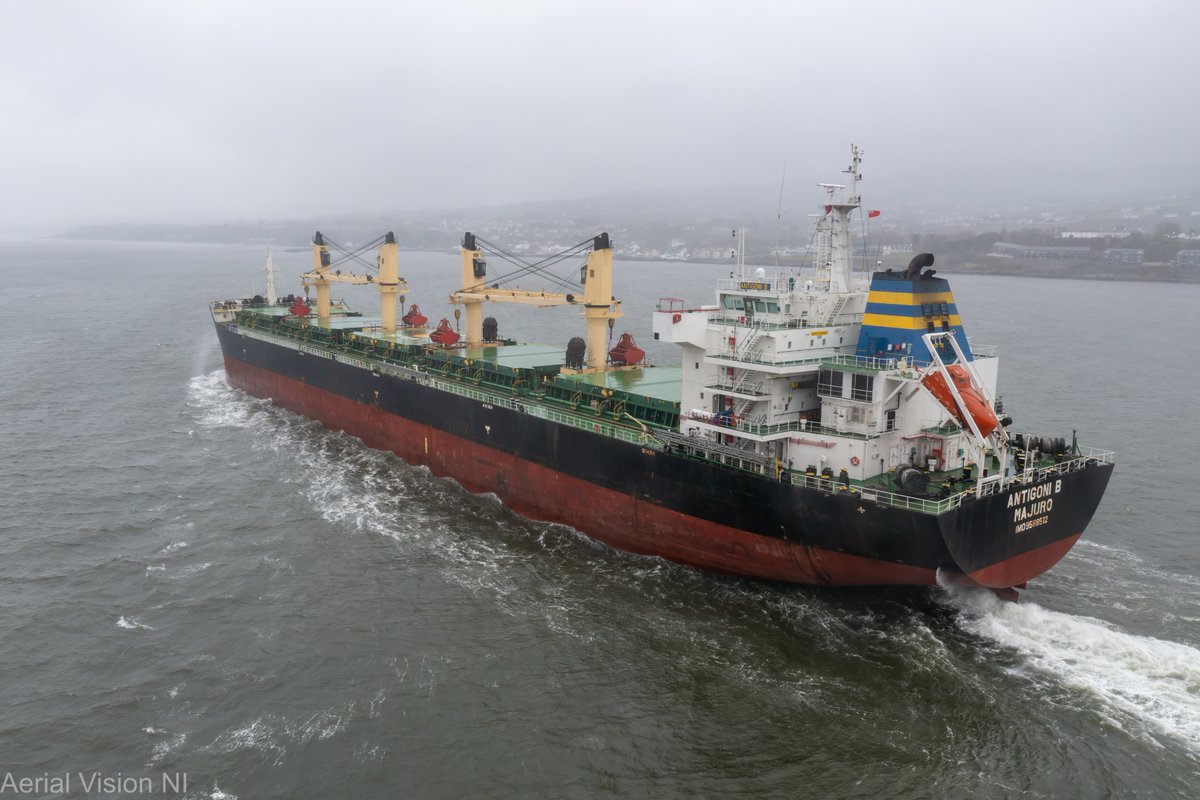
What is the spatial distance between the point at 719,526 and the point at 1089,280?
414 feet

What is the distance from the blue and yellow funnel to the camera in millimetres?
19844

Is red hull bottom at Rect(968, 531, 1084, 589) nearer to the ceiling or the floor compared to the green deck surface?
nearer to the floor

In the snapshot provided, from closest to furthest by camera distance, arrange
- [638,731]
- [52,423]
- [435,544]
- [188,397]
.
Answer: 1. [638,731]
2. [435,544]
3. [52,423]
4. [188,397]

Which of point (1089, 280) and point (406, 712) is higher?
point (1089, 280)

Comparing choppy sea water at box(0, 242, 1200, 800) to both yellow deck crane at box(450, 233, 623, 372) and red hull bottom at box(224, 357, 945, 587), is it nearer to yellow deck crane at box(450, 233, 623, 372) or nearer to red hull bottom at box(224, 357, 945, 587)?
red hull bottom at box(224, 357, 945, 587)

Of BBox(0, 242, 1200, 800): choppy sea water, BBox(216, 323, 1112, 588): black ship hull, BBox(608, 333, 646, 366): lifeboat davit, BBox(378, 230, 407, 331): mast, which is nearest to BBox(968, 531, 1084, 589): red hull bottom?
BBox(216, 323, 1112, 588): black ship hull

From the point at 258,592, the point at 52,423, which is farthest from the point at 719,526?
the point at 52,423

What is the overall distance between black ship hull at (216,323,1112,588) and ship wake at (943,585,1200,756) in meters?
0.90

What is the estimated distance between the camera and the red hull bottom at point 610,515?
64.7 feet

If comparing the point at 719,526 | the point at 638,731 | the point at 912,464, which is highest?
the point at 912,464

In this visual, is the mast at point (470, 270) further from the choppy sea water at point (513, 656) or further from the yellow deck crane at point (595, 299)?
the choppy sea water at point (513, 656)

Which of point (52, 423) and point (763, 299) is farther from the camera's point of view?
point (52, 423)

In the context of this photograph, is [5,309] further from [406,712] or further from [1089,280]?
[1089,280]

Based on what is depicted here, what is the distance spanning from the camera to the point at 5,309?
8412 cm
